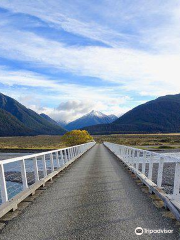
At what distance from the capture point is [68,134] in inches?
2653

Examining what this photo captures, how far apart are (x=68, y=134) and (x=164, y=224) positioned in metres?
62.8

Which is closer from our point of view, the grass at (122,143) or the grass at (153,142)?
the grass at (153,142)

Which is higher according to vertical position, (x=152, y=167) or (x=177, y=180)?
(x=177, y=180)

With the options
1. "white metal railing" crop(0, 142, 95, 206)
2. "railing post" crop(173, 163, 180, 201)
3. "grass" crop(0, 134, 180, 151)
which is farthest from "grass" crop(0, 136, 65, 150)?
"railing post" crop(173, 163, 180, 201)

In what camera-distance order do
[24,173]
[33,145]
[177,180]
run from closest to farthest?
[177,180], [24,173], [33,145]

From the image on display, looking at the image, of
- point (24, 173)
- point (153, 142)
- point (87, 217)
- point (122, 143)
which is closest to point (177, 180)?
point (87, 217)

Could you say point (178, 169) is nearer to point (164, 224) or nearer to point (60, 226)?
point (164, 224)

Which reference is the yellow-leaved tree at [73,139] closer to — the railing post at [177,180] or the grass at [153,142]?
the grass at [153,142]

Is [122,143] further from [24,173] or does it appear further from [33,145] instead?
[24,173]

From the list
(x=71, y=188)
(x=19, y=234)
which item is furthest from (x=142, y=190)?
(x=19, y=234)

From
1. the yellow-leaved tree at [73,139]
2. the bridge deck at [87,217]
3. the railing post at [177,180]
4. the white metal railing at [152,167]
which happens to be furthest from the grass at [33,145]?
the railing post at [177,180]

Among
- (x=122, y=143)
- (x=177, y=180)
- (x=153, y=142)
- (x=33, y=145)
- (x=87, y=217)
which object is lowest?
(x=33, y=145)

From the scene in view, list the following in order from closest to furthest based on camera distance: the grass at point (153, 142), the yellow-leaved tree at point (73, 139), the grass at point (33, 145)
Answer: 1. the grass at point (153, 142)
2. the grass at point (33, 145)
3. the yellow-leaved tree at point (73, 139)

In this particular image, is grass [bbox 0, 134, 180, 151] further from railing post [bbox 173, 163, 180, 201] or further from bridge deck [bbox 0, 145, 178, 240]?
railing post [bbox 173, 163, 180, 201]
